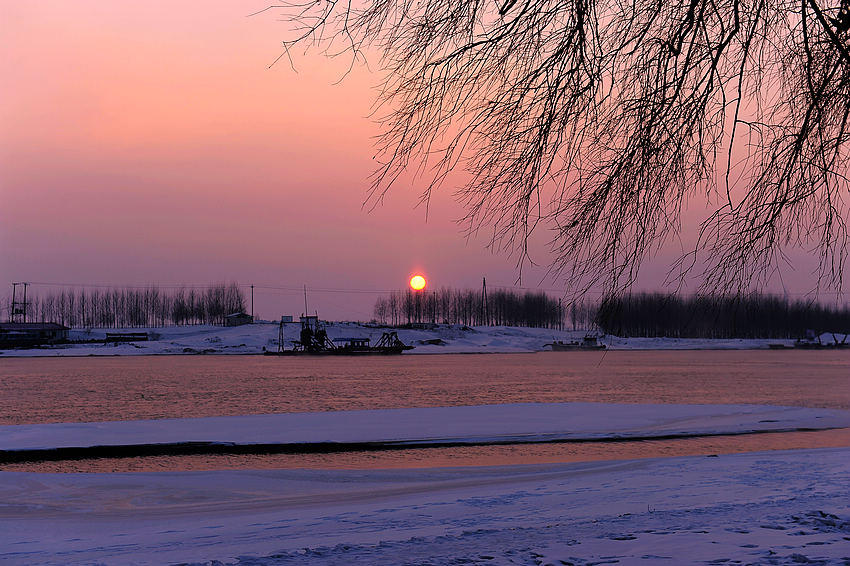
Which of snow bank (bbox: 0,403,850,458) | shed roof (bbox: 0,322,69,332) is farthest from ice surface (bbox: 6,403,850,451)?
shed roof (bbox: 0,322,69,332)

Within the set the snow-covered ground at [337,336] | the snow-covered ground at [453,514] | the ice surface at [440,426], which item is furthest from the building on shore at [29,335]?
the snow-covered ground at [453,514]

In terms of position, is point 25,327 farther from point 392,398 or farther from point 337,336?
point 392,398

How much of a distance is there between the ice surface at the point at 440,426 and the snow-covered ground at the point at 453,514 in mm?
4406

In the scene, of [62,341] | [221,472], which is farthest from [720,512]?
[62,341]

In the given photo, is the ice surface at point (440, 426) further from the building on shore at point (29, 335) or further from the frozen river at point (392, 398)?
the building on shore at point (29, 335)

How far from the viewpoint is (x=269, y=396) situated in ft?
105

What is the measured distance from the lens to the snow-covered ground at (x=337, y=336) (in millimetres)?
101312

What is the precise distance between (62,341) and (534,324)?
104 meters

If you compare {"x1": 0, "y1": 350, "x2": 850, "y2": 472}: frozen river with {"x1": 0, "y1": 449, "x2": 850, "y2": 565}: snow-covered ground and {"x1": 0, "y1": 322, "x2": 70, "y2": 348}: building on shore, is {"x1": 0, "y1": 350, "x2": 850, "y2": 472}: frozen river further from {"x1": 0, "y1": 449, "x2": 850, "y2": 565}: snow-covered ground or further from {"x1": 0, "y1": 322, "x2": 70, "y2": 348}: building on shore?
{"x1": 0, "y1": 322, "x2": 70, "y2": 348}: building on shore

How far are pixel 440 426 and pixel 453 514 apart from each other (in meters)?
10.9

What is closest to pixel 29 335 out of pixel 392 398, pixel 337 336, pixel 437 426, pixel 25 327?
pixel 25 327

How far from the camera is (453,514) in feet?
28.4

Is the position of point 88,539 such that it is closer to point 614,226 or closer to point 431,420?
point 614,226

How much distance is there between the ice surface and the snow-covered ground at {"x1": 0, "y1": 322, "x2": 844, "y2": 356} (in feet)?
252
